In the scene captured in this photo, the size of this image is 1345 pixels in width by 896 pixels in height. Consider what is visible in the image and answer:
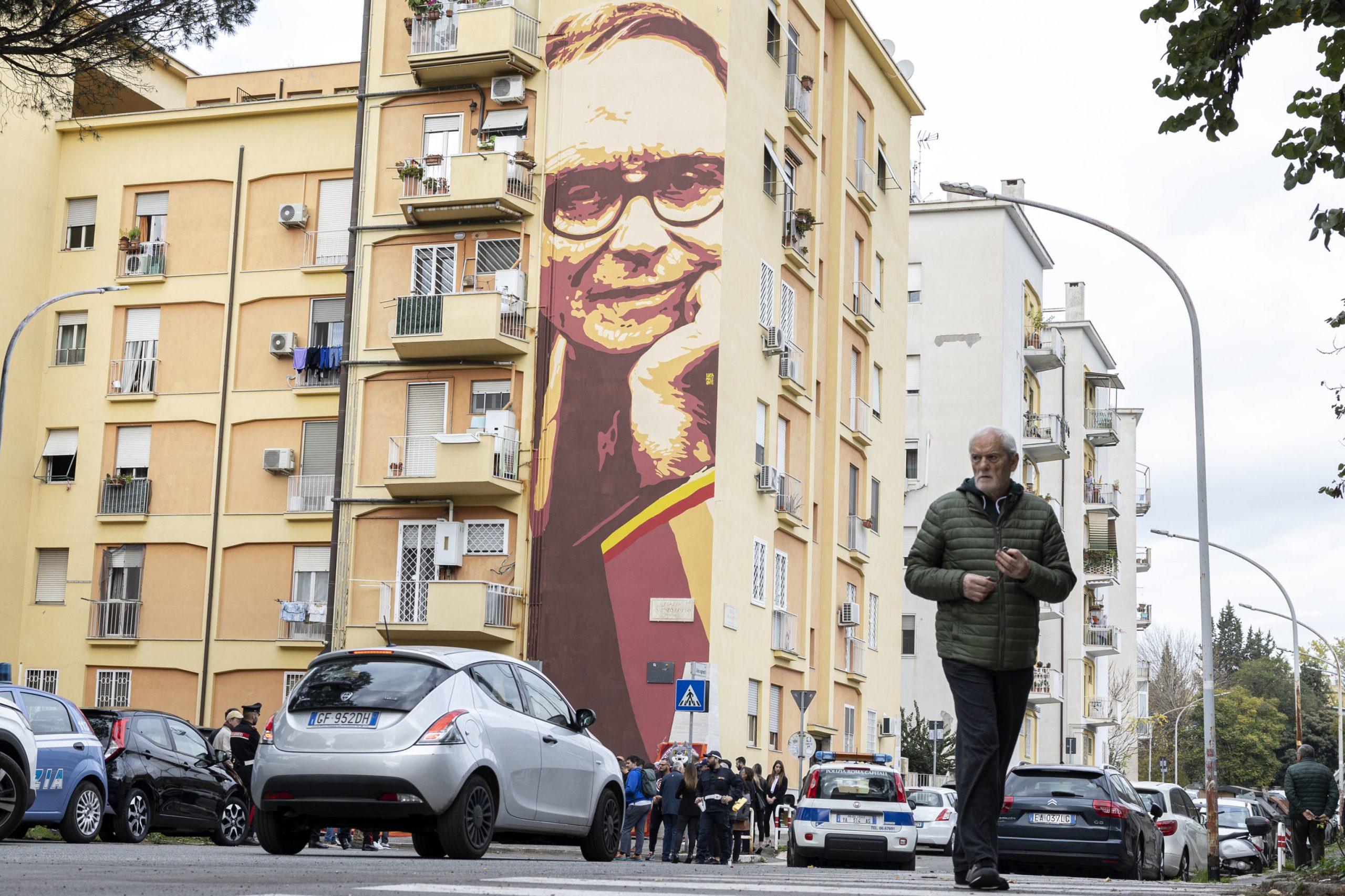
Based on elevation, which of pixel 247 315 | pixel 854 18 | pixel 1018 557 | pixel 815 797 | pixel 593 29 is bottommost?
pixel 815 797

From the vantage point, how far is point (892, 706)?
48.7 m

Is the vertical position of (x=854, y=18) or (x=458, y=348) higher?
(x=854, y=18)

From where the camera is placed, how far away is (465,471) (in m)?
37.2

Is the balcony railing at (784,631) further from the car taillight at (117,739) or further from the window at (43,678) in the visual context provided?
the car taillight at (117,739)

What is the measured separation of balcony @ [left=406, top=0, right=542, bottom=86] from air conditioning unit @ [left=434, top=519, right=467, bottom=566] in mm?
10540

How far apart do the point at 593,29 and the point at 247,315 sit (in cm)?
1201

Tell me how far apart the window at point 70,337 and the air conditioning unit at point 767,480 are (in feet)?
62.9

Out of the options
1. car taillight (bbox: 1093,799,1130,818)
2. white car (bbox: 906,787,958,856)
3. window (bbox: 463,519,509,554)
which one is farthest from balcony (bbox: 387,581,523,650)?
car taillight (bbox: 1093,799,1130,818)

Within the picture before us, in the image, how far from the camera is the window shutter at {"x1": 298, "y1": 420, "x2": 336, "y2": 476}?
1678 inches

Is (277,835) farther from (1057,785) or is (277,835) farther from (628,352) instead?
(628,352)

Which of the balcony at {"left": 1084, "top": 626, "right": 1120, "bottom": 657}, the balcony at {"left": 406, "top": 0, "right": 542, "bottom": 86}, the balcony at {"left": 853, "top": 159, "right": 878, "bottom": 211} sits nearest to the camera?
the balcony at {"left": 406, "top": 0, "right": 542, "bottom": 86}

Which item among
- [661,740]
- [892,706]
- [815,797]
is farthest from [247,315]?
[815,797]

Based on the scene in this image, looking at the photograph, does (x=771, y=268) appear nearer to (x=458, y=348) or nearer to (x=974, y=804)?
(x=458, y=348)

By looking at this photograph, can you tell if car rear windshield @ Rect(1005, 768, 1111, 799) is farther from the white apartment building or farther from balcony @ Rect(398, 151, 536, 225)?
the white apartment building
